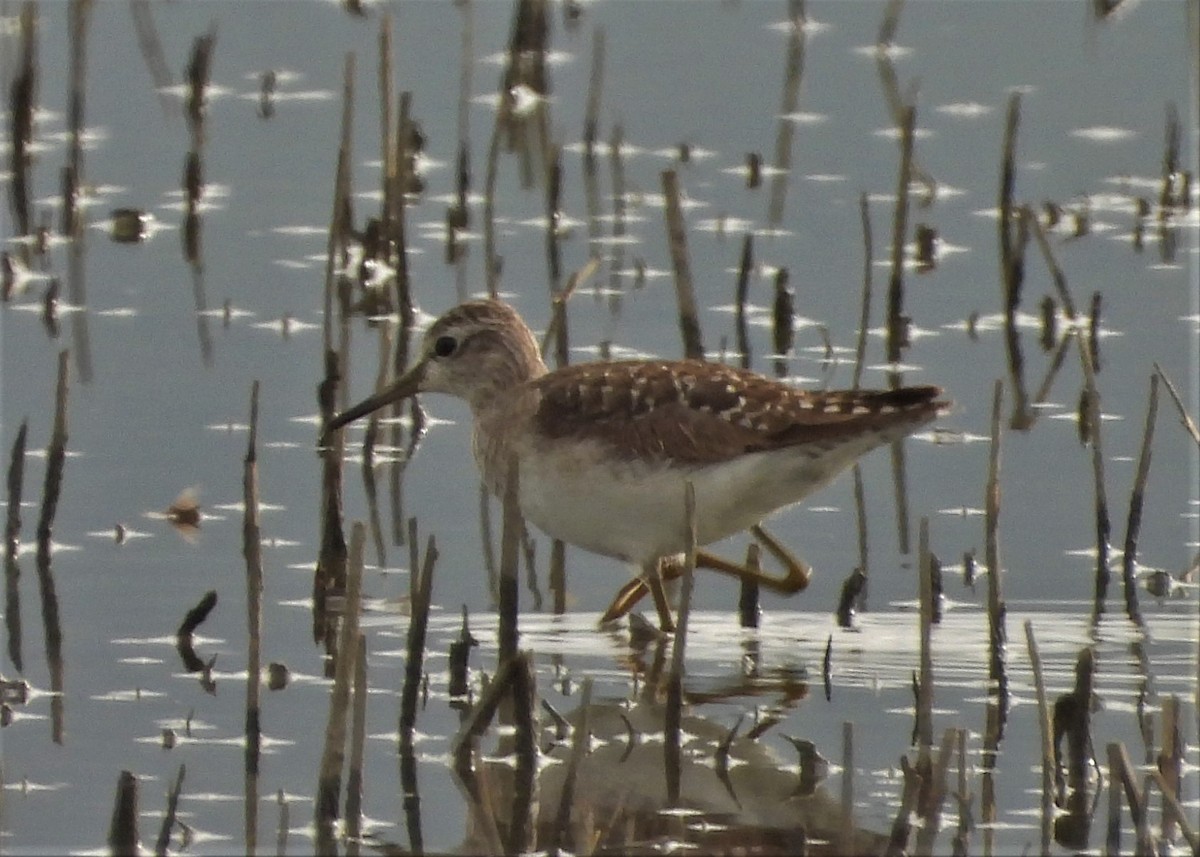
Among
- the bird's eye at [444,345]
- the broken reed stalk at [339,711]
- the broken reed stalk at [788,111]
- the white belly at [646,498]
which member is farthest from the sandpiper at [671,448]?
the broken reed stalk at [788,111]

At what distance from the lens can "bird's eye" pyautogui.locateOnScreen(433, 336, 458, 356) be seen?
9.73 meters

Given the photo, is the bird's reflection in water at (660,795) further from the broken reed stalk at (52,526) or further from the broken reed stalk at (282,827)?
the broken reed stalk at (52,526)

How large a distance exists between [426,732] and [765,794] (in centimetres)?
93

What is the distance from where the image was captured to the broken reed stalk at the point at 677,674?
23.5 feet

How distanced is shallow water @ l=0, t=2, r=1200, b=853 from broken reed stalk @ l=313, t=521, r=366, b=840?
0.33 feet

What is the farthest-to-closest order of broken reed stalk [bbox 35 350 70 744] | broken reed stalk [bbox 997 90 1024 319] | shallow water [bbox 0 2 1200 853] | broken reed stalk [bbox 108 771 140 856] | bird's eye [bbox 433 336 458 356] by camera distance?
1. broken reed stalk [bbox 997 90 1024 319]
2. bird's eye [bbox 433 336 458 356]
3. broken reed stalk [bbox 35 350 70 744]
4. shallow water [bbox 0 2 1200 853]
5. broken reed stalk [bbox 108 771 140 856]

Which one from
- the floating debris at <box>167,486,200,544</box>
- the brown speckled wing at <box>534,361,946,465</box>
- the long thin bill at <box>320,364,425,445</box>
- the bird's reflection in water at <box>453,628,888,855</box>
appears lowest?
the bird's reflection in water at <box>453,628,888,855</box>

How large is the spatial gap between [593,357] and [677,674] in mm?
4296

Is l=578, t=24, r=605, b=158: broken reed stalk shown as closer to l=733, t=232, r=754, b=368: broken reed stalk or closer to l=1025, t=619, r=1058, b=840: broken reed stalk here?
l=733, t=232, r=754, b=368: broken reed stalk

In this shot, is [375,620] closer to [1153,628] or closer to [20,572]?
[20,572]

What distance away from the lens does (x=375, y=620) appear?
8.95 meters

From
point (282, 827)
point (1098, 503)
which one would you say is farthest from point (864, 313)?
point (282, 827)

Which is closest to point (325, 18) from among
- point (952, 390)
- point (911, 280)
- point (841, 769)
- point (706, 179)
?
point (706, 179)

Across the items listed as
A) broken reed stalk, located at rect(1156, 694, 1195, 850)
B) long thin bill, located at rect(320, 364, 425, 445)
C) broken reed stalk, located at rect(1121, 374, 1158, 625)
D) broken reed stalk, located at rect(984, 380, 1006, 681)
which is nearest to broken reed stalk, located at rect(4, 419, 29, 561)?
long thin bill, located at rect(320, 364, 425, 445)
